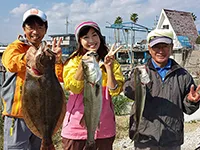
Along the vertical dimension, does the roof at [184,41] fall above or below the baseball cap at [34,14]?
above

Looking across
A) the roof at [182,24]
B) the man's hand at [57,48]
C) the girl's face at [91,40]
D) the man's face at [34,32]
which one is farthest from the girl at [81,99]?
the roof at [182,24]

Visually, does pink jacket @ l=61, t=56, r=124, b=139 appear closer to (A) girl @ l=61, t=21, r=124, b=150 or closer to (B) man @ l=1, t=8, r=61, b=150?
(A) girl @ l=61, t=21, r=124, b=150

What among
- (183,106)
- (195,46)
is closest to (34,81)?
(183,106)

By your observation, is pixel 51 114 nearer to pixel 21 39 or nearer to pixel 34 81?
pixel 34 81

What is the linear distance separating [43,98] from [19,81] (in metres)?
0.86

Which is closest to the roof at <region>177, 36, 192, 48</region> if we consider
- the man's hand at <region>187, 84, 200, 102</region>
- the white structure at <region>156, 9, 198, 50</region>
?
the white structure at <region>156, 9, 198, 50</region>

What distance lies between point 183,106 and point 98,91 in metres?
1.30

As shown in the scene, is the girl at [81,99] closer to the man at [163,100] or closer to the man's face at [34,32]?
the man at [163,100]

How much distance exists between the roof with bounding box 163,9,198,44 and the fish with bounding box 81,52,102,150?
1493 inches

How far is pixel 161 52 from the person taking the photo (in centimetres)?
374

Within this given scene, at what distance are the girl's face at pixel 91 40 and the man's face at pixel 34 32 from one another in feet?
1.68

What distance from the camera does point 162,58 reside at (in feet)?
12.2

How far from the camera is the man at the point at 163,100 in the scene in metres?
3.68

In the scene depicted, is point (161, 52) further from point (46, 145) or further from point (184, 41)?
point (184, 41)
